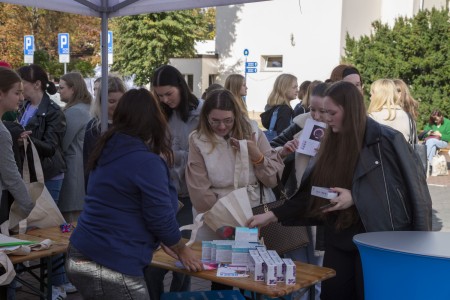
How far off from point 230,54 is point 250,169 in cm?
2545

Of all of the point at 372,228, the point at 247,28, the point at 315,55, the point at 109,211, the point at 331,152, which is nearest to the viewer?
A: the point at 109,211

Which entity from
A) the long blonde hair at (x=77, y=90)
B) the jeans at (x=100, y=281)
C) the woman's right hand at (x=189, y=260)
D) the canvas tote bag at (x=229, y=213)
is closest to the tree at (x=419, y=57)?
the long blonde hair at (x=77, y=90)

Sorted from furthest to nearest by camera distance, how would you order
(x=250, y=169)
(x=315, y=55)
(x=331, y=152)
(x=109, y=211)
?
(x=315, y=55) < (x=250, y=169) < (x=331, y=152) < (x=109, y=211)

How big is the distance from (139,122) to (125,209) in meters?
0.38

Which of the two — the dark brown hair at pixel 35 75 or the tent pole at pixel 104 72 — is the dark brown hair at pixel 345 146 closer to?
the tent pole at pixel 104 72

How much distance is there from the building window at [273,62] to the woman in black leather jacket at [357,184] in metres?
24.1

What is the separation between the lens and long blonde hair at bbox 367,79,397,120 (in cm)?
568

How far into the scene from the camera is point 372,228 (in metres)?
2.99

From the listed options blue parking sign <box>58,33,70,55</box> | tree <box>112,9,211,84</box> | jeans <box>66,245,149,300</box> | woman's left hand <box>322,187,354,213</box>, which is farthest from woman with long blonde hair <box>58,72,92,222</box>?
tree <box>112,9,211,84</box>

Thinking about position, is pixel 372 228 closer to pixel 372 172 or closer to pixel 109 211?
pixel 372 172

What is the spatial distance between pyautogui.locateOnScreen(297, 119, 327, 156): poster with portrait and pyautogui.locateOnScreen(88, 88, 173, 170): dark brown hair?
1390 mm

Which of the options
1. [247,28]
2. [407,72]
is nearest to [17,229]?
[407,72]

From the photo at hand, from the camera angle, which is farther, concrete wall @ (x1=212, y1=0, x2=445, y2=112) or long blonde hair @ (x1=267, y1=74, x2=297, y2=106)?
concrete wall @ (x1=212, y1=0, x2=445, y2=112)

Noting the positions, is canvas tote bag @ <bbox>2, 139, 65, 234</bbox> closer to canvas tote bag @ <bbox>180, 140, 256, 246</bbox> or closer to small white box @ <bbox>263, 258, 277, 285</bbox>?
canvas tote bag @ <bbox>180, 140, 256, 246</bbox>
